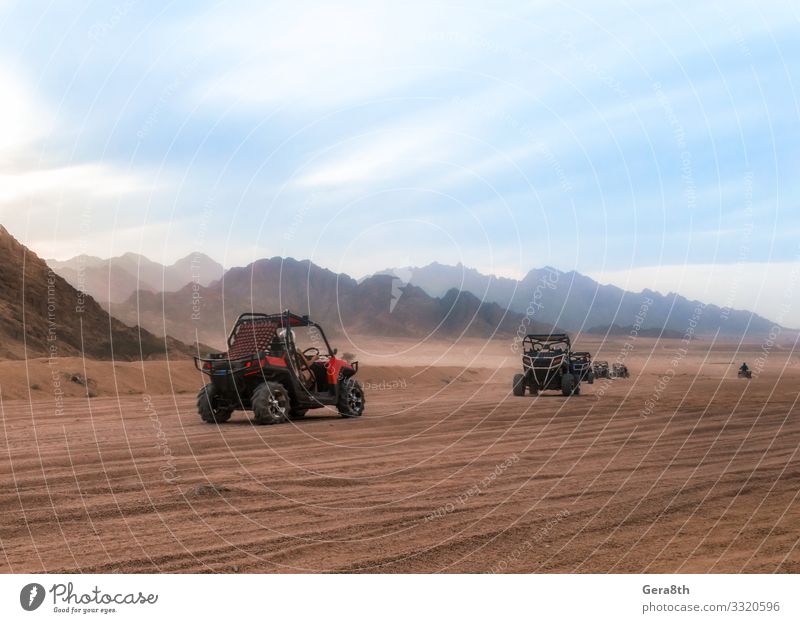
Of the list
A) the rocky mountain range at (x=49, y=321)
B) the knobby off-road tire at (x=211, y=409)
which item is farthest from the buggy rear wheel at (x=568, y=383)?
the rocky mountain range at (x=49, y=321)

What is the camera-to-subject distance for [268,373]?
18.8 metres

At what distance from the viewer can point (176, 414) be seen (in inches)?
898

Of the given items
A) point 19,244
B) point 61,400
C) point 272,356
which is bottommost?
point 61,400

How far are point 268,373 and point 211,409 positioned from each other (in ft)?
5.34

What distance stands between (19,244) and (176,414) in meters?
39.2

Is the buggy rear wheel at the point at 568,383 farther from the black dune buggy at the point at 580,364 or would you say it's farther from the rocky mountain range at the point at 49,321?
the rocky mountain range at the point at 49,321

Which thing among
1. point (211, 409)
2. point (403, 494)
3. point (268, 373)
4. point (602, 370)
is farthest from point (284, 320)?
point (602, 370)

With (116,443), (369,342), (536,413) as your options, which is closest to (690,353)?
(369,342)

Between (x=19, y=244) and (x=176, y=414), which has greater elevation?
(x=19, y=244)

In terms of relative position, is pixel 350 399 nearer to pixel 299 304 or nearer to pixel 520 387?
pixel 520 387

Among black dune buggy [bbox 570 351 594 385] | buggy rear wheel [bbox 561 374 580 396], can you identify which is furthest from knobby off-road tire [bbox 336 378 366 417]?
black dune buggy [bbox 570 351 594 385]

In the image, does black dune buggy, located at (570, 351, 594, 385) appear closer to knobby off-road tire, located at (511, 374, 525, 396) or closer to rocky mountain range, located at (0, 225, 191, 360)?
knobby off-road tire, located at (511, 374, 525, 396)

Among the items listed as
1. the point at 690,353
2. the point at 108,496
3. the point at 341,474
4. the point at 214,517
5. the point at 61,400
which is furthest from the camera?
the point at 690,353

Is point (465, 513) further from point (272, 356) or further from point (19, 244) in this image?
point (19, 244)
